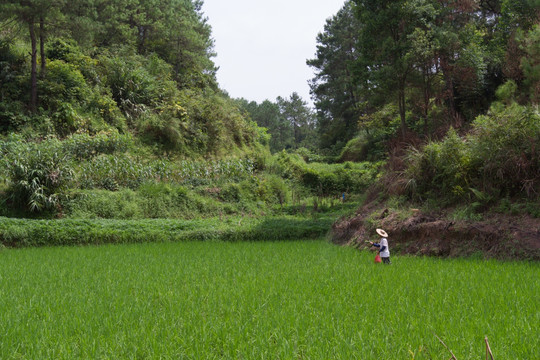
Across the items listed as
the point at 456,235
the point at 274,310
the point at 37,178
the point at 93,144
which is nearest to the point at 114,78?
the point at 93,144

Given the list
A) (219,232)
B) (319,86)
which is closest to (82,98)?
(219,232)

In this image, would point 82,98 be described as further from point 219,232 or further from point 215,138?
point 219,232

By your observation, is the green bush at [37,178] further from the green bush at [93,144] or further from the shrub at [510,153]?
the shrub at [510,153]

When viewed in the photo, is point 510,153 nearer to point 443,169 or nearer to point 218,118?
point 443,169

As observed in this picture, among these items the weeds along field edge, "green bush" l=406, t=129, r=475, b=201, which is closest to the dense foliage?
the weeds along field edge

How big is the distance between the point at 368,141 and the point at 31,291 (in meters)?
27.0

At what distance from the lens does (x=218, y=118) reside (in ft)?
80.0

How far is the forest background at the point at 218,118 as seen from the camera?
8.95 meters

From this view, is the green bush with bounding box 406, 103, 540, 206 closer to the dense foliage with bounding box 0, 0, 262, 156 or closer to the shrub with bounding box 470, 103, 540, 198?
the shrub with bounding box 470, 103, 540, 198

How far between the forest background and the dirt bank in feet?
1.85

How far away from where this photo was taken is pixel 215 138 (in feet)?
77.1

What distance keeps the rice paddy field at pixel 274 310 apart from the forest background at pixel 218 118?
10.5ft

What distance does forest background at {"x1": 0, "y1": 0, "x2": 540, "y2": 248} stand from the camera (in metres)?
8.95

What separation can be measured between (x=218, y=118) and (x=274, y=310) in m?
21.5
